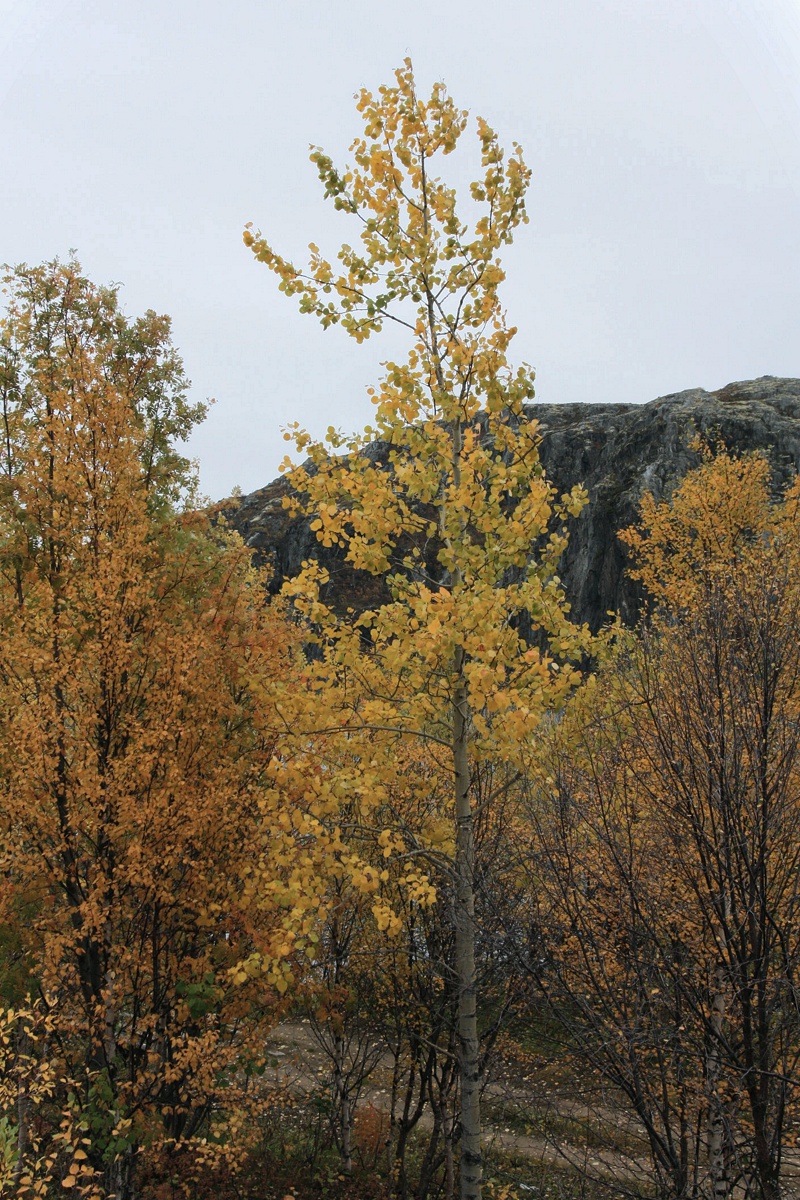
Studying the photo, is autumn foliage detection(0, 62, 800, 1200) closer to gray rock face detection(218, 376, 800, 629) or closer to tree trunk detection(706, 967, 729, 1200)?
tree trunk detection(706, 967, 729, 1200)

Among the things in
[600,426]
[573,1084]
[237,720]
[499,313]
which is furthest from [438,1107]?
[600,426]

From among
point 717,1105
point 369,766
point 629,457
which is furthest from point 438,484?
point 629,457

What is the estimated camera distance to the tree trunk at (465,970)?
4.67 meters

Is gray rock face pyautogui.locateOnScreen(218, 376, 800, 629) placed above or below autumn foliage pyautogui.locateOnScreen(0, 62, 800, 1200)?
above

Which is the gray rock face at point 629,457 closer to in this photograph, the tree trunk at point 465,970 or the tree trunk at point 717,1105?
the tree trunk at point 717,1105

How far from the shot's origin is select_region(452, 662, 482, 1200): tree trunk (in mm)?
4668

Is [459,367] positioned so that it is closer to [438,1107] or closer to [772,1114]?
[772,1114]

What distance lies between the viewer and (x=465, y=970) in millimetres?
4969

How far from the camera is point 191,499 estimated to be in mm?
9625

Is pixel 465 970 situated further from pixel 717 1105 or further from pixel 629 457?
pixel 629 457

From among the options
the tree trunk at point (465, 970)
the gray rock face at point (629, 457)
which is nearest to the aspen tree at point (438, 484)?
the tree trunk at point (465, 970)

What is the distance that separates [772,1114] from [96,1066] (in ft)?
18.8

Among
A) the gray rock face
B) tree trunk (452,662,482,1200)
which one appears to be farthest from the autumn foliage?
the gray rock face

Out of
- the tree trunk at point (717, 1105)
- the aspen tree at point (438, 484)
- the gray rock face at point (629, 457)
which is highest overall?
the gray rock face at point (629, 457)
